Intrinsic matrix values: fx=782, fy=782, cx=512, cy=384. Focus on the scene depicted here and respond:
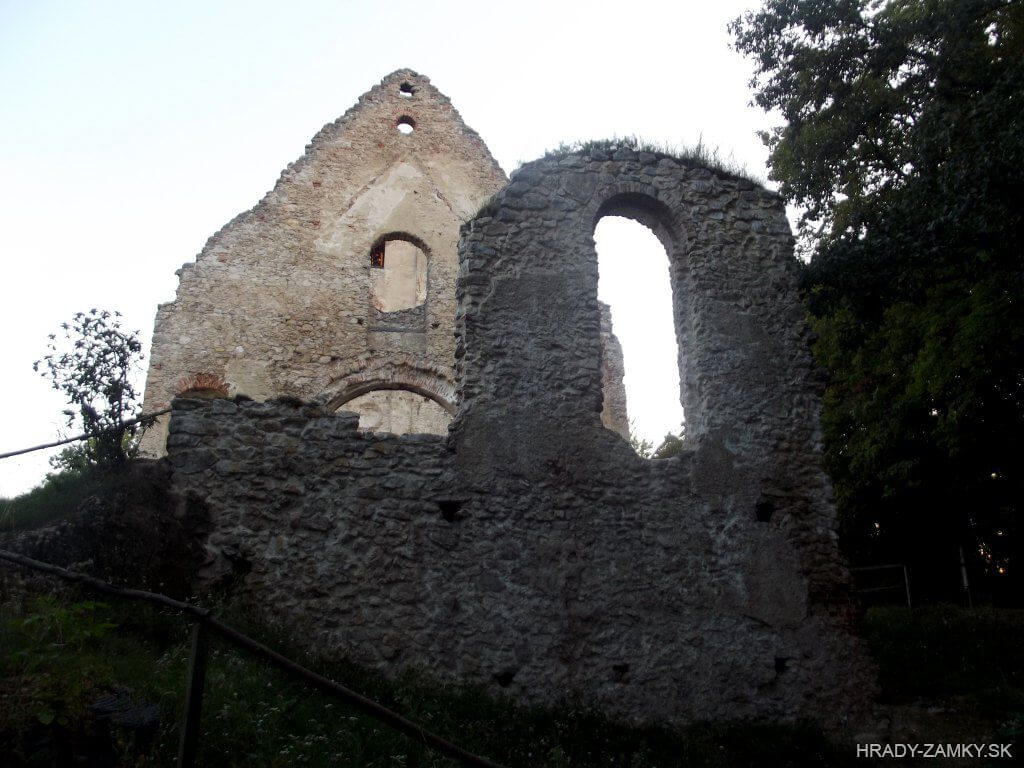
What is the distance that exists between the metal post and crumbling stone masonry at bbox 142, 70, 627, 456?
9261 millimetres

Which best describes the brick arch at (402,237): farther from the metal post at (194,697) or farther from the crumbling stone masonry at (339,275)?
the metal post at (194,697)

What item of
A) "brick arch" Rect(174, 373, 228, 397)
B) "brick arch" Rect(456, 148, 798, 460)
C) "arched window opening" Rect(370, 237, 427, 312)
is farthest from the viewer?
"arched window opening" Rect(370, 237, 427, 312)

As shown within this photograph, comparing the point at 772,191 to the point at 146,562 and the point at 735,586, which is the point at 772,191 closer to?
the point at 735,586

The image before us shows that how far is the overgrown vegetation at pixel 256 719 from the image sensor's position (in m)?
3.52

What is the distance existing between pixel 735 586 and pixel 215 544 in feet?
13.6

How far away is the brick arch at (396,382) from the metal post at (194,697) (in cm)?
964

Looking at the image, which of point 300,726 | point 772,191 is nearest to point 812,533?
point 772,191

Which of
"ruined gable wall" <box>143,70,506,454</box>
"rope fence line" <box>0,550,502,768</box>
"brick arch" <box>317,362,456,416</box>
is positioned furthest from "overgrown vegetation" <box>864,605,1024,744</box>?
"ruined gable wall" <box>143,70,506,454</box>

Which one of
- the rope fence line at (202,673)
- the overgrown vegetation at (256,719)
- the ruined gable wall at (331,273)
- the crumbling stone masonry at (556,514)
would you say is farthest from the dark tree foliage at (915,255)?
the rope fence line at (202,673)

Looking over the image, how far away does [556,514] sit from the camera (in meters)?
6.42

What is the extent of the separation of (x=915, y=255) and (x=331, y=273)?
29.6 feet

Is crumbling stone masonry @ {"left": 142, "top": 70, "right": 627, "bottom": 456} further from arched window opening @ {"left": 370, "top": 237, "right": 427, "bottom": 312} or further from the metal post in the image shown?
the metal post

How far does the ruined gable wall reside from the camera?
12508 mm

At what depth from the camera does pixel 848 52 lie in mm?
10797
